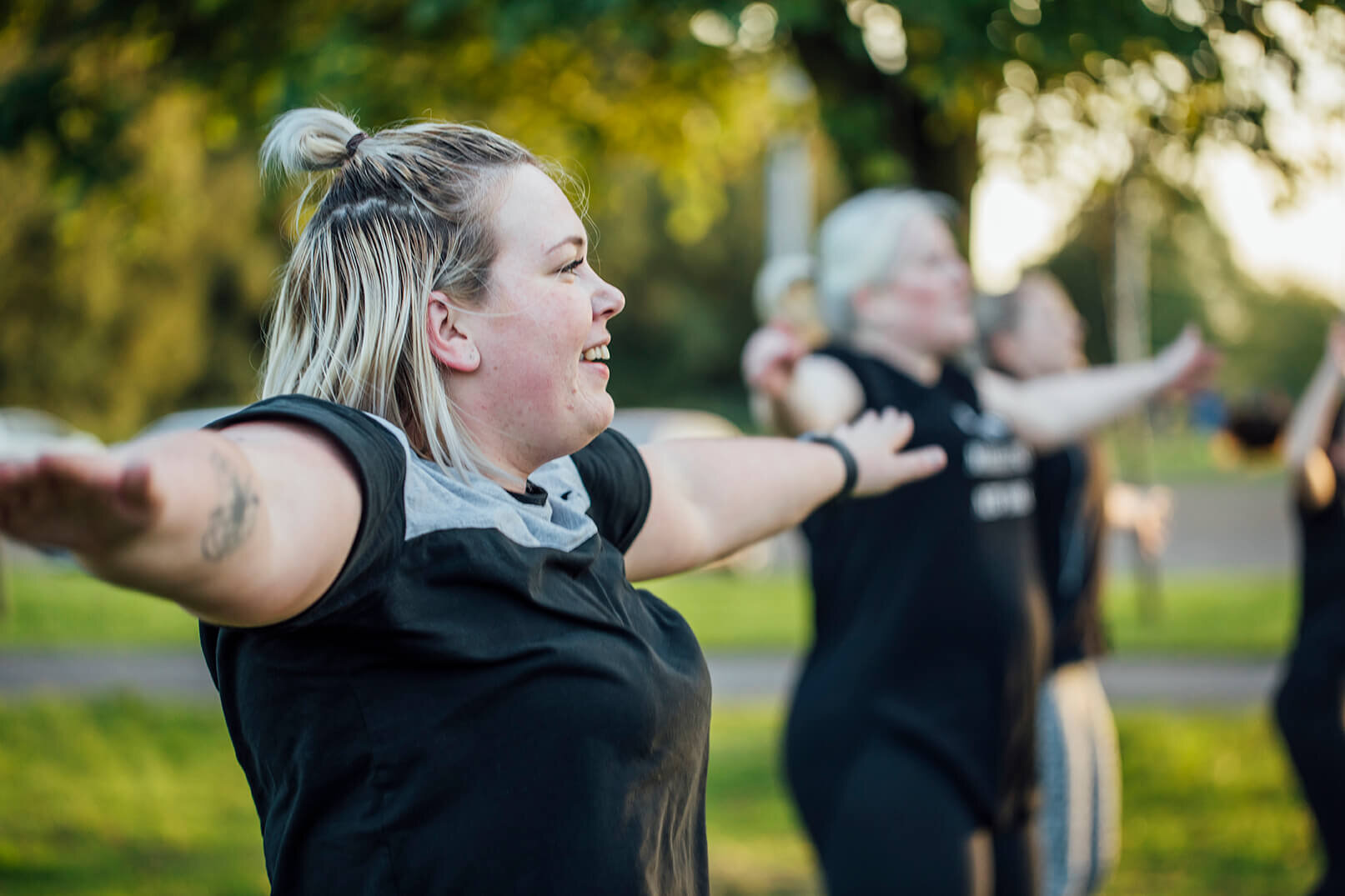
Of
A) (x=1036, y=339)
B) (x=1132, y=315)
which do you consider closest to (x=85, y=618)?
(x=1036, y=339)

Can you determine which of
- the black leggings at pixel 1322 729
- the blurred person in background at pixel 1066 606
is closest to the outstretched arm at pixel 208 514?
the blurred person in background at pixel 1066 606

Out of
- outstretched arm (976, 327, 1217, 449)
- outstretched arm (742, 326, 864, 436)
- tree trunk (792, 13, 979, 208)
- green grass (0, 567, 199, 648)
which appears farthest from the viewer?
green grass (0, 567, 199, 648)

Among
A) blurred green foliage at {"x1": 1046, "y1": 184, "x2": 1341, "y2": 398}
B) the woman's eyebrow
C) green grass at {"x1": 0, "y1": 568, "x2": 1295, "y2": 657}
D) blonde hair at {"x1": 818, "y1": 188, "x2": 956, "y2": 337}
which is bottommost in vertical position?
blurred green foliage at {"x1": 1046, "y1": 184, "x2": 1341, "y2": 398}

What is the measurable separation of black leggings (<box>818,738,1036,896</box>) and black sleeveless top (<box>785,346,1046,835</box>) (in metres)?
0.05

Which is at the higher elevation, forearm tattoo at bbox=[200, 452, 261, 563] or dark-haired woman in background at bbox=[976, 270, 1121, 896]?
forearm tattoo at bbox=[200, 452, 261, 563]

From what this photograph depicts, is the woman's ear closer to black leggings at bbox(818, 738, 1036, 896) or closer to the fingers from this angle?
the fingers

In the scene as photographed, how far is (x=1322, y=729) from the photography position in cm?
413

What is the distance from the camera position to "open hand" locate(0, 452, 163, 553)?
0.89 meters

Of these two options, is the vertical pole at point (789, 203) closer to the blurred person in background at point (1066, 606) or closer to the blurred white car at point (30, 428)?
the blurred white car at point (30, 428)

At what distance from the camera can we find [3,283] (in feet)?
45.5

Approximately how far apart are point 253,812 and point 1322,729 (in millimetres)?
4331

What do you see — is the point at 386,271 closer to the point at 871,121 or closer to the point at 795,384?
the point at 795,384

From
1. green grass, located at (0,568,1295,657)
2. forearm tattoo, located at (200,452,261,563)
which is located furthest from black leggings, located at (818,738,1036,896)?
green grass, located at (0,568,1295,657)

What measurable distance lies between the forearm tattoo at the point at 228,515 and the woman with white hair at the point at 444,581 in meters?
0.05
